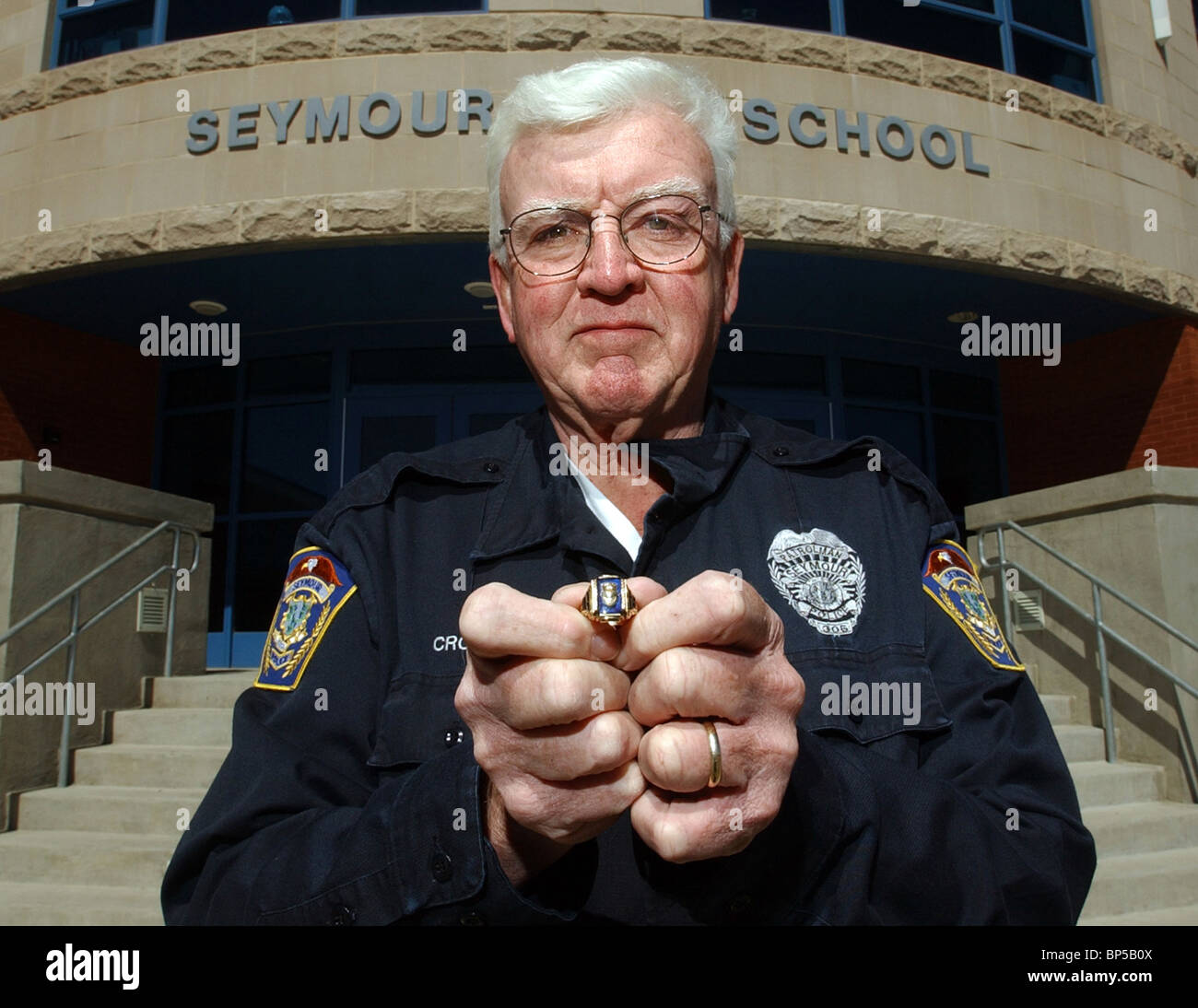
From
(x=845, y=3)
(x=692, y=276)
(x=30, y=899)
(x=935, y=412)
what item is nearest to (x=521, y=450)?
(x=692, y=276)

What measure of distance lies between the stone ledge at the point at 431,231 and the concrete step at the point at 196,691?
134 inches

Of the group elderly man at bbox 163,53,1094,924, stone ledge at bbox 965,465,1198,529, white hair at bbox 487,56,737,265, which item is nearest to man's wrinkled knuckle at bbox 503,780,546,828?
elderly man at bbox 163,53,1094,924

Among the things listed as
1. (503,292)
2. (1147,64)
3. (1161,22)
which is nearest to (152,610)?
(503,292)

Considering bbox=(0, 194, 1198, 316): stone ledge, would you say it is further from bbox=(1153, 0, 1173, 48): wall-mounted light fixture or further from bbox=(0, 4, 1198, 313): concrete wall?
bbox=(1153, 0, 1173, 48): wall-mounted light fixture

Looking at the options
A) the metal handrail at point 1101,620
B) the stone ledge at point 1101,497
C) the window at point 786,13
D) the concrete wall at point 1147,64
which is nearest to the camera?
the metal handrail at point 1101,620

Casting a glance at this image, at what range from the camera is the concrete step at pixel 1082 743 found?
5.46m

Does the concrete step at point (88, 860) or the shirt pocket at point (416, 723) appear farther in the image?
the concrete step at point (88, 860)

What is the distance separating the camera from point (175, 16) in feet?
25.4

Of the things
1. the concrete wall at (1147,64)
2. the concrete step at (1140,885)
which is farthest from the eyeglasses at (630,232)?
the concrete wall at (1147,64)

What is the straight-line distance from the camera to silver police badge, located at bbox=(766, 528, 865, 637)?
57.1 inches

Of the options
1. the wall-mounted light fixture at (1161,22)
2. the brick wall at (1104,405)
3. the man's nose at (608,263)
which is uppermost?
the wall-mounted light fixture at (1161,22)

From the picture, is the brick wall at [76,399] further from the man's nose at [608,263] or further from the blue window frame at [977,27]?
the man's nose at [608,263]

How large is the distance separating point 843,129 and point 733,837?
734 cm

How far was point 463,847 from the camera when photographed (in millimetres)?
1033
